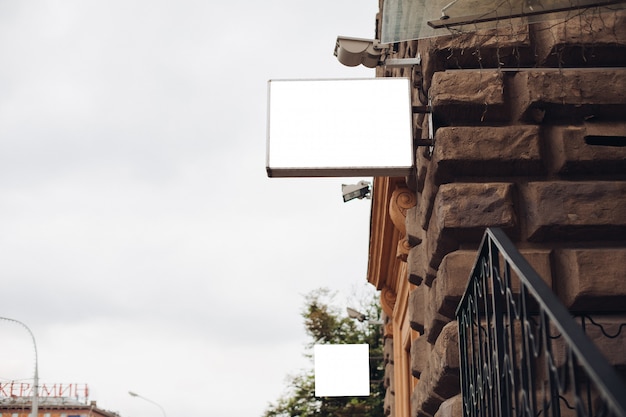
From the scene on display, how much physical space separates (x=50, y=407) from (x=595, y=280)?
352ft

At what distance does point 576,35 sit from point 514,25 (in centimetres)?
38

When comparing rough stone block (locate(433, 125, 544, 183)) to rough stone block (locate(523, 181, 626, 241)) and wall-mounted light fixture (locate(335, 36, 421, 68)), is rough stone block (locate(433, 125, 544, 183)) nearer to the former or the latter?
rough stone block (locate(523, 181, 626, 241))

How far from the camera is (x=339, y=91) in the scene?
22.0ft

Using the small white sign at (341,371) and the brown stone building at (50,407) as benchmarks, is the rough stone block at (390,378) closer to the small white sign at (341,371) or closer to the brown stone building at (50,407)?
the small white sign at (341,371)

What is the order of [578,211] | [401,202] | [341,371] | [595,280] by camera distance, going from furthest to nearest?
[341,371] < [401,202] < [578,211] < [595,280]

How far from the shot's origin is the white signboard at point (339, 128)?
6410 millimetres

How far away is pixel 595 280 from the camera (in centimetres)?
534

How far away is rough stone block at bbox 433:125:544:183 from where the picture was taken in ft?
18.7

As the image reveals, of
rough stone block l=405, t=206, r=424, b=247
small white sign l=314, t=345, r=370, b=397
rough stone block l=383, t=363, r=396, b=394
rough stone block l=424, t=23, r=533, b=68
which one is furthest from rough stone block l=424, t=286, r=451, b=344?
Result: small white sign l=314, t=345, r=370, b=397

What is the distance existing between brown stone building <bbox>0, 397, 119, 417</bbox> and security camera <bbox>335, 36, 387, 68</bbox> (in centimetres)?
10319

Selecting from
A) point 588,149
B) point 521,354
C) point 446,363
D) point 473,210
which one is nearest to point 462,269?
point 473,210

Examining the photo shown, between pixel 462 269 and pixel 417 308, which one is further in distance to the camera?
pixel 417 308

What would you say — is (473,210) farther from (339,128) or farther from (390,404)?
(390,404)

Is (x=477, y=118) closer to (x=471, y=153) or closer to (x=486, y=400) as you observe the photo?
(x=471, y=153)
